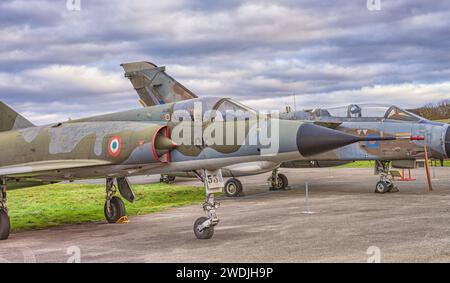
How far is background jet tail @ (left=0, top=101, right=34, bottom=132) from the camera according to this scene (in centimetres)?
1539

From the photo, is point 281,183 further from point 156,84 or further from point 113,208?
point 113,208

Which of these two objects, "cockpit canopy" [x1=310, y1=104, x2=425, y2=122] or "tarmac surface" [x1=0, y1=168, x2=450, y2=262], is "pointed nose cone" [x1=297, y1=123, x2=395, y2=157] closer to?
"tarmac surface" [x1=0, y1=168, x2=450, y2=262]

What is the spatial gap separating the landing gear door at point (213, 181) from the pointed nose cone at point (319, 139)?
1930 mm

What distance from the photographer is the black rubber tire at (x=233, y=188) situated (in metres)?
21.1

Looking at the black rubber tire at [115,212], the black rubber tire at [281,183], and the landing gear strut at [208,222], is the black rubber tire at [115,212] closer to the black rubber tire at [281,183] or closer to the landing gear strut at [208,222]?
the landing gear strut at [208,222]

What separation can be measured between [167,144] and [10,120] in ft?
23.2

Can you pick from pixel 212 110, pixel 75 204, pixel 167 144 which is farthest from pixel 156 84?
pixel 212 110

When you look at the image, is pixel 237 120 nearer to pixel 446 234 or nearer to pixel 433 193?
pixel 446 234

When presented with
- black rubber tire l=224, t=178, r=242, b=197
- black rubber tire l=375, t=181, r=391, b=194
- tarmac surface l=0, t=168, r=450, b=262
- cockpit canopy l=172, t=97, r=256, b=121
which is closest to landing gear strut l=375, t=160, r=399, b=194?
black rubber tire l=375, t=181, r=391, b=194

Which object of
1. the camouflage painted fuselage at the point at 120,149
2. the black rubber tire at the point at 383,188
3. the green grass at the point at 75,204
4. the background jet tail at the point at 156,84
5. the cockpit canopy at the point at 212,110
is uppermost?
the background jet tail at the point at 156,84

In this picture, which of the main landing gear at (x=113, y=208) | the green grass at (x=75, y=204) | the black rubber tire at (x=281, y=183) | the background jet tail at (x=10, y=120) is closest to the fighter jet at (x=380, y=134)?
the black rubber tire at (x=281, y=183)

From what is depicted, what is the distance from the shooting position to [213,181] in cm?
1030

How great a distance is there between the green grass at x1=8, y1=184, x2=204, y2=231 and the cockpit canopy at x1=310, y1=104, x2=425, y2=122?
622 cm
